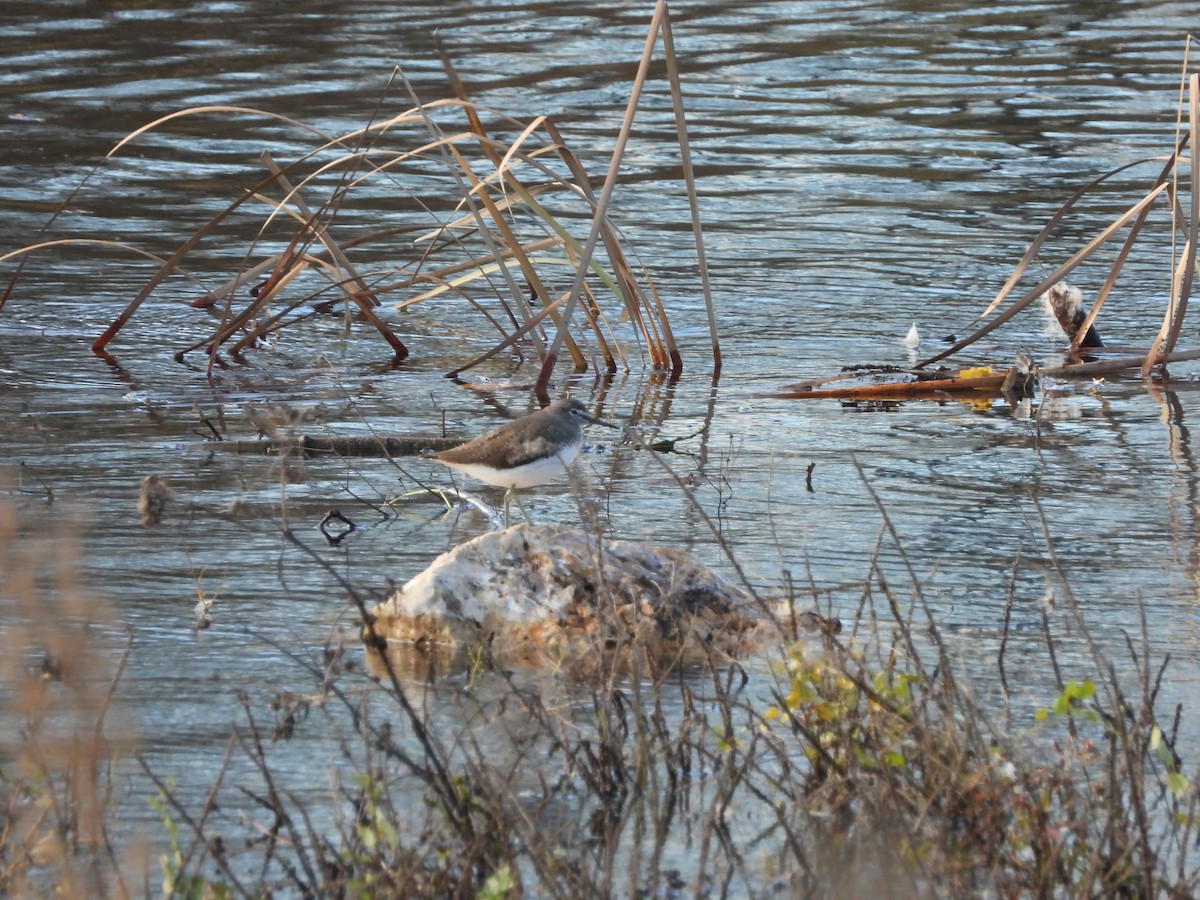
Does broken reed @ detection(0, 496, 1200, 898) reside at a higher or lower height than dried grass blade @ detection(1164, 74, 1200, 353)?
lower

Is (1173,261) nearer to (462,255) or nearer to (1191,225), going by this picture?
(1191,225)

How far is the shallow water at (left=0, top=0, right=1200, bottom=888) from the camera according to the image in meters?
5.54

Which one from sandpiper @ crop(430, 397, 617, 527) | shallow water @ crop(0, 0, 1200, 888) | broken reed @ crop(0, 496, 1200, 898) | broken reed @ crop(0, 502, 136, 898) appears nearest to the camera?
broken reed @ crop(0, 502, 136, 898)

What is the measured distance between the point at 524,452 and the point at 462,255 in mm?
5949

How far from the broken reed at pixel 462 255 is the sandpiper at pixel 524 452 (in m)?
1.45

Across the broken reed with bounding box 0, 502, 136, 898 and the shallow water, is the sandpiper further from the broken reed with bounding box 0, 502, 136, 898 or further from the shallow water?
the broken reed with bounding box 0, 502, 136, 898

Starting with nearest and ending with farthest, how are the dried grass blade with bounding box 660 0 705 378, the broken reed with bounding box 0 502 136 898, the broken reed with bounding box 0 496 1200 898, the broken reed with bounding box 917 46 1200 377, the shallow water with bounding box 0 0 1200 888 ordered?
the broken reed with bounding box 0 502 136 898, the broken reed with bounding box 0 496 1200 898, the shallow water with bounding box 0 0 1200 888, the dried grass blade with bounding box 660 0 705 378, the broken reed with bounding box 917 46 1200 377

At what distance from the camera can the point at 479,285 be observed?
1067cm

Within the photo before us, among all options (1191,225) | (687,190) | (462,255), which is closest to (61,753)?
(687,190)

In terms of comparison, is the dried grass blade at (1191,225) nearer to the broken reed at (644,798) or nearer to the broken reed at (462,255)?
Answer: the broken reed at (462,255)

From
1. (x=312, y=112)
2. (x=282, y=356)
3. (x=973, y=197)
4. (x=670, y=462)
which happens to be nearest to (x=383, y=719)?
(x=670, y=462)

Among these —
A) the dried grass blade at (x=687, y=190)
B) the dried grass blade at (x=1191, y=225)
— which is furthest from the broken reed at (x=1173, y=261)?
the dried grass blade at (x=687, y=190)

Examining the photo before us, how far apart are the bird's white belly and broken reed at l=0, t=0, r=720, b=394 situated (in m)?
1.60

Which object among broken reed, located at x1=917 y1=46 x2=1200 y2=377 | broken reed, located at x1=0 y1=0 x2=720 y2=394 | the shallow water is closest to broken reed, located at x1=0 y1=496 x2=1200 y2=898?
the shallow water
